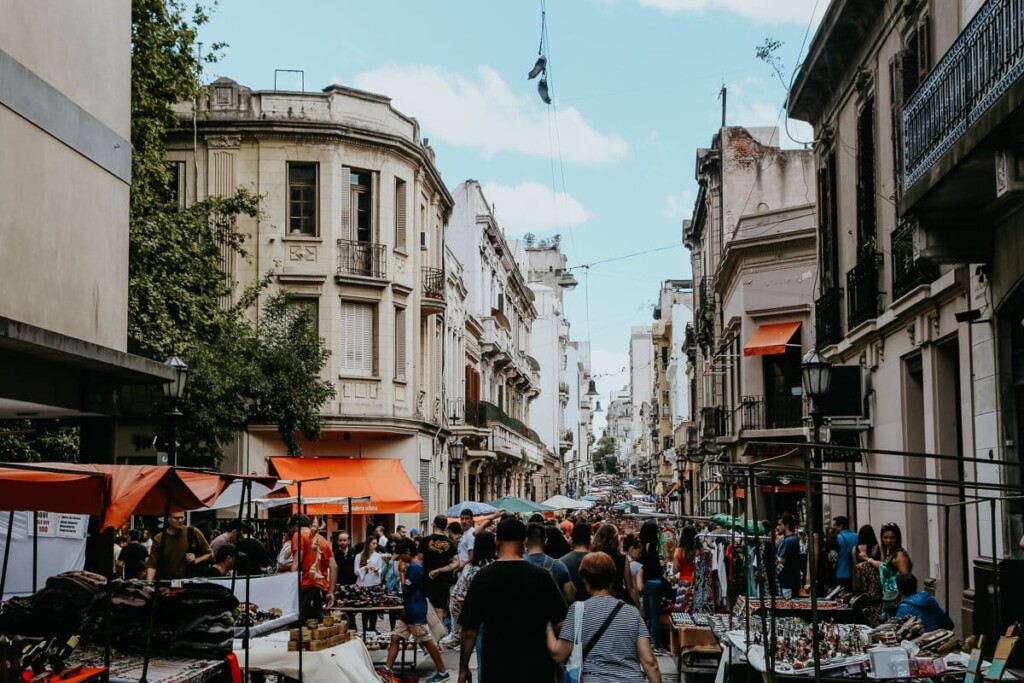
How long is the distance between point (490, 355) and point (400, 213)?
1806cm

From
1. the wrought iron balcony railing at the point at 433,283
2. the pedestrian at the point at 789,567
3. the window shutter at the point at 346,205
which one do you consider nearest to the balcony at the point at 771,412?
the wrought iron balcony railing at the point at 433,283

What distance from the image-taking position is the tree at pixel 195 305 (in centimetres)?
2434

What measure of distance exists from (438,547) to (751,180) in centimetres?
3119

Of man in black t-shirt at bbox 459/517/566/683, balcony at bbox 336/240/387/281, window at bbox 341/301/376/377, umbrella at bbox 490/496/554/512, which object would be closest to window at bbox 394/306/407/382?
window at bbox 341/301/376/377

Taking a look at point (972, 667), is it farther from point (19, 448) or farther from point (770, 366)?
point (770, 366)

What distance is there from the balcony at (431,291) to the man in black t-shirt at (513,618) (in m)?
27.9

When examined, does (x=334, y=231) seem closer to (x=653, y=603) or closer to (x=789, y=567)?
(x=789, y=567)

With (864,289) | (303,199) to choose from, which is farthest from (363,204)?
(864,289)

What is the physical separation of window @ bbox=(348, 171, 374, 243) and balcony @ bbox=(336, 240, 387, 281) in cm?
35

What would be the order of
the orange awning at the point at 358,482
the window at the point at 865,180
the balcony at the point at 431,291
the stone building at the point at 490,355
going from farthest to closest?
the stone building at the point at 490,355 < the balcony at the point at 431,291 < the orange awning at the point at 358,482 < the window at the point at 865,180

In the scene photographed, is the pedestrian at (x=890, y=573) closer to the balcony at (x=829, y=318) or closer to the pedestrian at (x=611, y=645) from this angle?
the pedestrian at (x=611, y=645)

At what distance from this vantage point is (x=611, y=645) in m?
8.22

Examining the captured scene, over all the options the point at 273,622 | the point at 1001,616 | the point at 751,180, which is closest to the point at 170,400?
the point at 273,622

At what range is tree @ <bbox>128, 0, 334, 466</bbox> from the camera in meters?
24.3
